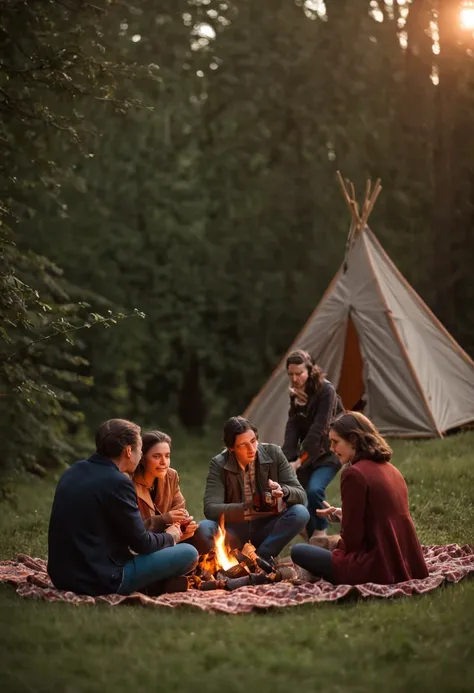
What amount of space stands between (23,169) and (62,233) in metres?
2.96

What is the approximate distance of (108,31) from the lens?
15977 millimetres

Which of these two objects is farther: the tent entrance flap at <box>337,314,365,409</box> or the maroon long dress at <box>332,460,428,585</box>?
the tent entrance flap at <box>337,314,365,409</box>

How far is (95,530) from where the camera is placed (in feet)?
19.7

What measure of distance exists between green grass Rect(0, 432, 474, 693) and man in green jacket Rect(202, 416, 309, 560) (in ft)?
3.95

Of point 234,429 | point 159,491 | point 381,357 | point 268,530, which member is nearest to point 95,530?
point 159,491

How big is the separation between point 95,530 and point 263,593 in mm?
995

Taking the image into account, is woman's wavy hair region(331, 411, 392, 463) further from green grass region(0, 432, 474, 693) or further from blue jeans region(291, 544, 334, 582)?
green grass region(0, 432, 474, 693)

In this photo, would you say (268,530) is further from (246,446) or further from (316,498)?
(316,498)

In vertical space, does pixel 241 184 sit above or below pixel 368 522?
above

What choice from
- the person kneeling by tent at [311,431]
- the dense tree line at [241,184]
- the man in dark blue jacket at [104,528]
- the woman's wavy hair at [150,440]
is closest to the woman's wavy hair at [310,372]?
the person kneeling by tent at [311,431]

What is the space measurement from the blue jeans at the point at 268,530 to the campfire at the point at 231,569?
6cm

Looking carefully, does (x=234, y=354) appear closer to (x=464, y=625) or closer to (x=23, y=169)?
(x=23, y=169)

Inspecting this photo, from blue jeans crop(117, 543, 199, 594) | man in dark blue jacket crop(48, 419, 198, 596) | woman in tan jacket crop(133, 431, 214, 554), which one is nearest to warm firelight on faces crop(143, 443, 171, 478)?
woman in tan jacket crop(133, 431, 214, 554)

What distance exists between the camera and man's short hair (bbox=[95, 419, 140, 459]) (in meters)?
6.04
